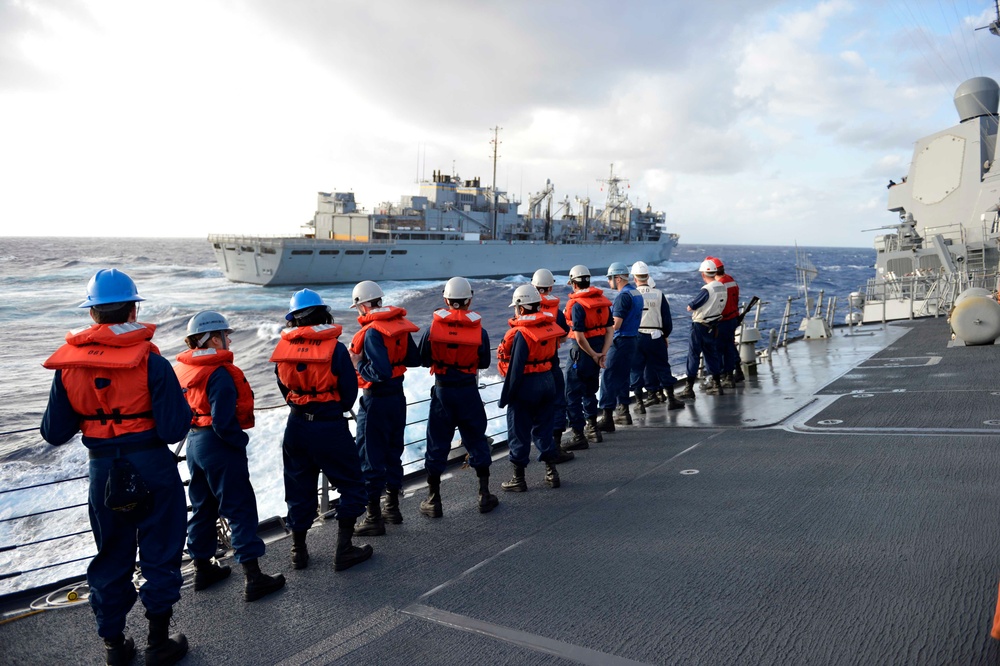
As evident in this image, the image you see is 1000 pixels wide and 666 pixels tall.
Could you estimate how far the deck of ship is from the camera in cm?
283

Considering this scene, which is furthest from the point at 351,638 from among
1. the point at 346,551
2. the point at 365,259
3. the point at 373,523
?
the point at 365,259

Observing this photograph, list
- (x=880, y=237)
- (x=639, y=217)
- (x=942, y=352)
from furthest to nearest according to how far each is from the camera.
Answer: (x=639, y=217) → (x=880, y=237) → (x=942, y=352)

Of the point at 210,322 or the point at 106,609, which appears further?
the point at 210,322

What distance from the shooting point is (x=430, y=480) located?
4828 millimetres

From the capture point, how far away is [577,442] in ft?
21.9

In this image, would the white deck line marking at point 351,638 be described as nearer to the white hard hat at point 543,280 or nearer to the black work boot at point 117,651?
the black work boot at point 117,651

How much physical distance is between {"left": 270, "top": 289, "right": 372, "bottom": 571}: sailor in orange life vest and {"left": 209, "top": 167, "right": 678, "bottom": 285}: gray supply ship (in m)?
47.0

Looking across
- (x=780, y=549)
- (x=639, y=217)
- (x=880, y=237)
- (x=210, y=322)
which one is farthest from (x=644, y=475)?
(x=639, y=217)

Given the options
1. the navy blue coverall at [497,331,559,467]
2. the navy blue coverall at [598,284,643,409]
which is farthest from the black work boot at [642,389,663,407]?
the navy blue coverall at [497,331,559,467]

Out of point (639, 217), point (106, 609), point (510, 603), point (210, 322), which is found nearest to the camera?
point (106, 609)

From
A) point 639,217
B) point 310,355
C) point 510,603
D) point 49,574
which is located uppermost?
point 639,217

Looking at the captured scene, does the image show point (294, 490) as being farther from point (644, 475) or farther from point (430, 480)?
point (644, 475)

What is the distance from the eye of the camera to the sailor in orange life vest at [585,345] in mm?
6594

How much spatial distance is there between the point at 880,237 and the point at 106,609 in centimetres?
2859
